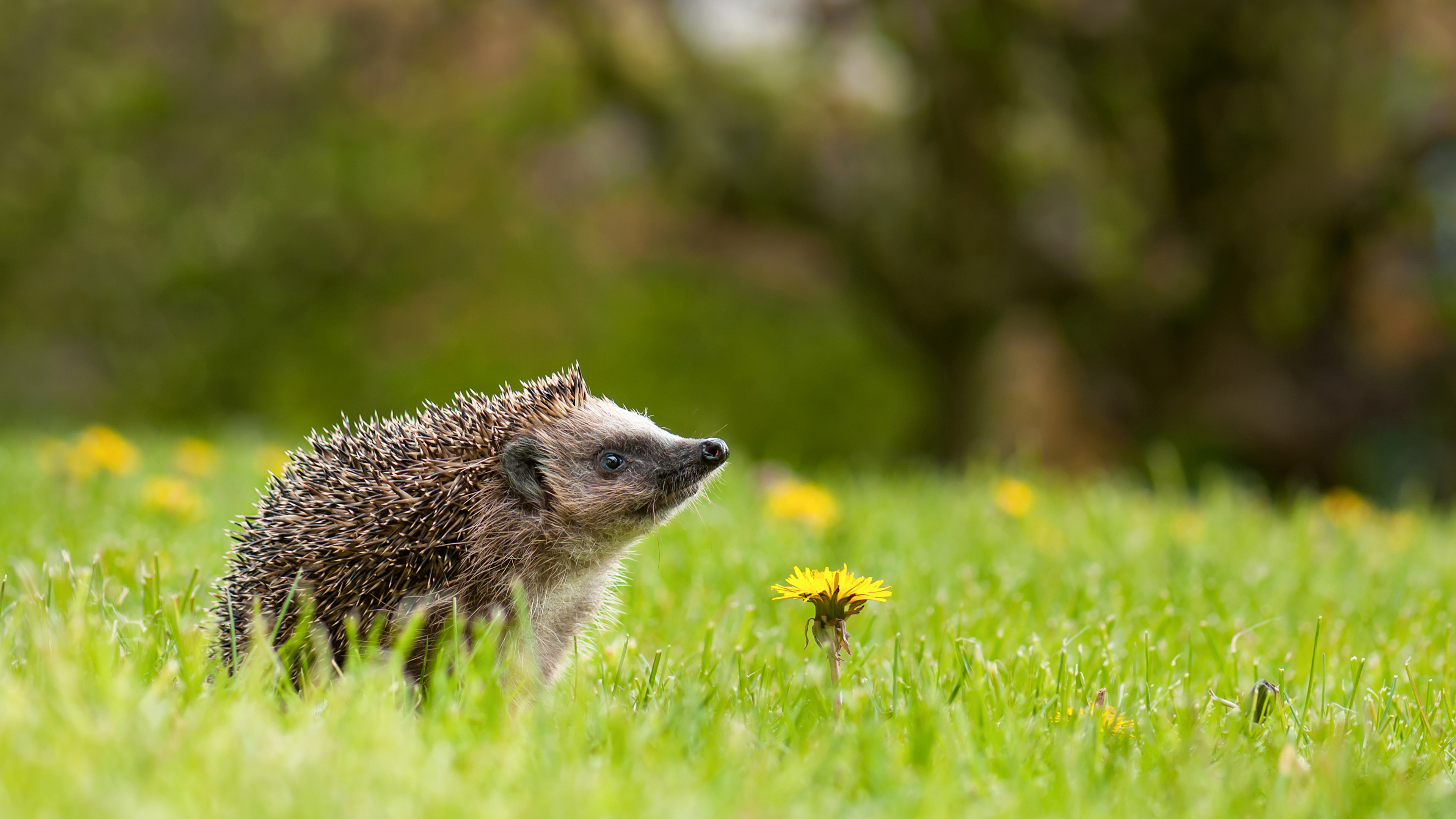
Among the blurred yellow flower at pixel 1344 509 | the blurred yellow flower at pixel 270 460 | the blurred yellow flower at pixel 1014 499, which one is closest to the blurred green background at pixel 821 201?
the blurred yellow flower at pixel 1344 509

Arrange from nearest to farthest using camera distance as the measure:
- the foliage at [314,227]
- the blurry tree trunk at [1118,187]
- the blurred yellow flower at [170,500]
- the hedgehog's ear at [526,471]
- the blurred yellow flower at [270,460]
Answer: the hedgehog's ear at [526,471] < the blurred yellow flower at [170,500] < the blurred yellow flower at [270,460] < the blurry tree trunk at [1118,187] < the foliage at [314,227]

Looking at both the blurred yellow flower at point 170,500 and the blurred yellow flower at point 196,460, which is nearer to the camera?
the blurred yellow flower at point 170,500

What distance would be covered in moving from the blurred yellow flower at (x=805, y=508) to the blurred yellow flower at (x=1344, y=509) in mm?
2756

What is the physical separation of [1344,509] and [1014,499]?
2.43m

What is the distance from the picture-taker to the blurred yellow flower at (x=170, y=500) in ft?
16.6

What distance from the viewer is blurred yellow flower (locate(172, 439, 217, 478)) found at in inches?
251

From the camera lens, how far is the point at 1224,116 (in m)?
12.9

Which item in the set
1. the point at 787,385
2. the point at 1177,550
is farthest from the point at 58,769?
the point at 787,385

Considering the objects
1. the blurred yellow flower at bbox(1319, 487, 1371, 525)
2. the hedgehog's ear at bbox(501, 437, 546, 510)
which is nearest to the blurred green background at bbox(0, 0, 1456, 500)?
the blurred yellow flower at bbox(1319, 487, 1371, 525)

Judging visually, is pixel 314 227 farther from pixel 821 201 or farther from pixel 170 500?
pixel 170 500

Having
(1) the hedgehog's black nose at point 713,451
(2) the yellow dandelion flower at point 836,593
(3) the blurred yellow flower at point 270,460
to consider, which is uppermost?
(3) the blurred yellow flower at point 270,460

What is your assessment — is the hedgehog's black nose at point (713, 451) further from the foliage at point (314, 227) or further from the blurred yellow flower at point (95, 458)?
the foliage at point (314, 227)

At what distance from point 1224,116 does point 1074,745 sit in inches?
463

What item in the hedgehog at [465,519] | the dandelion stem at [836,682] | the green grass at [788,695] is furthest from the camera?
the hedgehog at [465,519]
